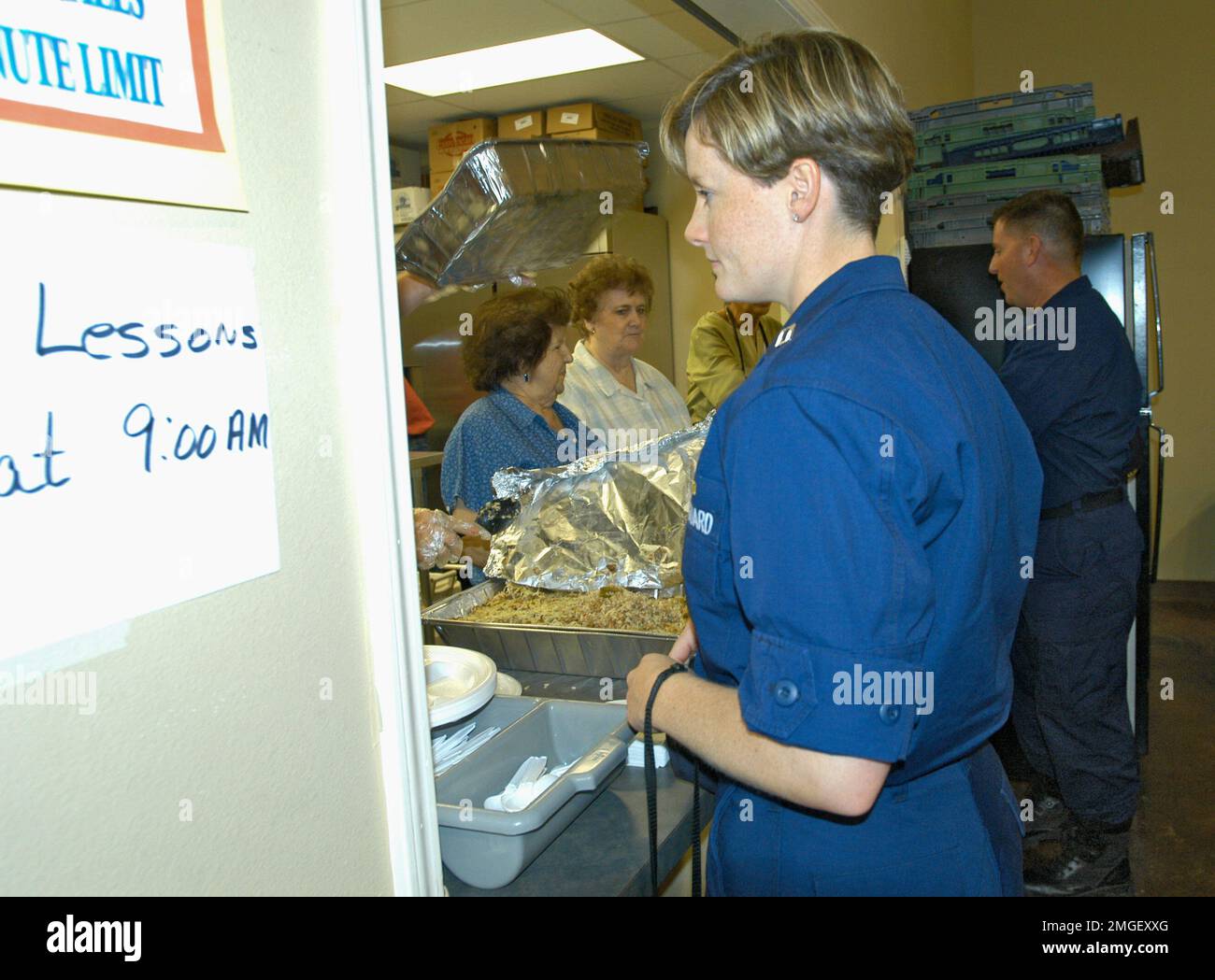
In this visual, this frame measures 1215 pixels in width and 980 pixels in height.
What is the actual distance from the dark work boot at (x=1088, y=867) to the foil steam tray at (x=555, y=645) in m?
1.54

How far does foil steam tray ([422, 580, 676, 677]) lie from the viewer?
1425mm

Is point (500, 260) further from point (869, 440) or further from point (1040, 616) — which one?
point (1040, 616)

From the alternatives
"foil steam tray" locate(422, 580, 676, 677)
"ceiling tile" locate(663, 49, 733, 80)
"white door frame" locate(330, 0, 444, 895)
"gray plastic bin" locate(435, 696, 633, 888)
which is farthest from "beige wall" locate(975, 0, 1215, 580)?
"white door frame" locate(330, 0, 444, 895)

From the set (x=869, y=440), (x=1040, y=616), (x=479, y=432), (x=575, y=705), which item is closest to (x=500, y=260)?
(x=479, y=432)

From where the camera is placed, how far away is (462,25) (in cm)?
345

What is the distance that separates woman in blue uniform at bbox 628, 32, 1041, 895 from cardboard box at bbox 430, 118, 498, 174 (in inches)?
162

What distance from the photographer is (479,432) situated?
7.43ft

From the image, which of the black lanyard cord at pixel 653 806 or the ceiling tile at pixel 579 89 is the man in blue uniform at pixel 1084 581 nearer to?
the black lanyard cord at pixel 653 806

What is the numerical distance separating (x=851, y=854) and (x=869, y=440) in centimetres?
41

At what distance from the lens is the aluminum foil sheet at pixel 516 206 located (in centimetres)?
144

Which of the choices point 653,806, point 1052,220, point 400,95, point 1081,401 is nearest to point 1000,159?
point 1052,220

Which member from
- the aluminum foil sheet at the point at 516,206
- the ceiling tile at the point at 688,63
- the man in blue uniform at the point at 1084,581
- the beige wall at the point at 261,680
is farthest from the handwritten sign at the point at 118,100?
the ceiling tile at the point at 688,63

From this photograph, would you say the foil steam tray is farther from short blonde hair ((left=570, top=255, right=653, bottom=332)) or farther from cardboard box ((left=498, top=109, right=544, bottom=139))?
cardboard box ((left=498, top=109, right=544, bottom=139))

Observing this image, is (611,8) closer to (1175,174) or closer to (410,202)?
(410,202)
